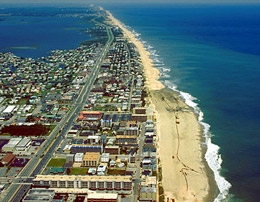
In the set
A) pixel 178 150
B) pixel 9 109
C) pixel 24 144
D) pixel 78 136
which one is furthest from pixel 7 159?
pixel 178 150

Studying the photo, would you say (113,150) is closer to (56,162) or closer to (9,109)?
(56,162)

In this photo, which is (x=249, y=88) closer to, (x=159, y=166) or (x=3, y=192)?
(x=159, y=166)

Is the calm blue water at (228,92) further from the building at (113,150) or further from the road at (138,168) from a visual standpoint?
the building at (113,150)

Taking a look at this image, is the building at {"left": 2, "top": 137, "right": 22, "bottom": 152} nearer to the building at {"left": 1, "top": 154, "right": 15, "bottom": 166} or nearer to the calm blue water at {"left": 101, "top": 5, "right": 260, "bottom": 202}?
the building at {"left": 1, "top": 154, "right": 15, "bottom": 166}

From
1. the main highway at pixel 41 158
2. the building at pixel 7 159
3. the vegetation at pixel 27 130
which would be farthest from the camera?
the vegetation at pixel 27 130

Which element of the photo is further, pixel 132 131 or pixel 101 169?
pixel 132 131

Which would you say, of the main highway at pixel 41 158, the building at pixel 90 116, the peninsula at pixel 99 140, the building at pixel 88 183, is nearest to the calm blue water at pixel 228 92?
the peninsula at pixel 99 140

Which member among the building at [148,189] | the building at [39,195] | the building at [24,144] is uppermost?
the building at [148,189]
